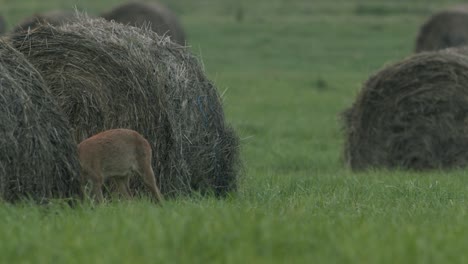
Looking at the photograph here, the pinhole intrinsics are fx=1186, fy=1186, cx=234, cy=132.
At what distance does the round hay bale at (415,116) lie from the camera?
567 inches

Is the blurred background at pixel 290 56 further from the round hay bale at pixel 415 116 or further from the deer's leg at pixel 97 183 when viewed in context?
the deer's leg at pixel 97 183

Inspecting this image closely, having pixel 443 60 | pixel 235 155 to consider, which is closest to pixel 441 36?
pixel 443 60

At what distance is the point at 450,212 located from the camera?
7.96 metres

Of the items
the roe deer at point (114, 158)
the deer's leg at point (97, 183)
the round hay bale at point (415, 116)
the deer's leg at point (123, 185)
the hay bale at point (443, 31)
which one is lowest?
the hay bale at point (443, 31)

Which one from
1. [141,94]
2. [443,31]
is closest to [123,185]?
[141,94]

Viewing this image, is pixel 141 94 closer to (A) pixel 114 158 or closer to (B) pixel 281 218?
(A) pixel 114 158

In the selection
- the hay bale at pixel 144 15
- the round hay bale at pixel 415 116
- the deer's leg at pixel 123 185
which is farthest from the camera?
the hay bale at pixel 144 15

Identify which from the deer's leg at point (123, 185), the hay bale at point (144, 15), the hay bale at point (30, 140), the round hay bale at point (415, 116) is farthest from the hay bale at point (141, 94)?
the hay bale at point (144, 15)

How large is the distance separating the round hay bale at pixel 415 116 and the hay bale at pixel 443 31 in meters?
11.4

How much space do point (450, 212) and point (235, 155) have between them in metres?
2.79

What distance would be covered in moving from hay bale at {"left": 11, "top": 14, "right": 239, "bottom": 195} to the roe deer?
54 centimetres

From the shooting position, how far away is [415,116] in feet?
47.7

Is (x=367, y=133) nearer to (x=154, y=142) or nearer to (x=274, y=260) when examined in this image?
(x=154, y=142)

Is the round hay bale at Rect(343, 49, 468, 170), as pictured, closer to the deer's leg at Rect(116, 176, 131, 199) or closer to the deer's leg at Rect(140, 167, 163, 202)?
the deer's leg at Rect(116, 176, 131, 199)
